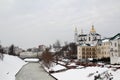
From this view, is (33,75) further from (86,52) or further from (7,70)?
(86,52)

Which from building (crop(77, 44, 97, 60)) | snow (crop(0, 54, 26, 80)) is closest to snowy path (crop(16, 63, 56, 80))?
snow (crop(0, 54, 26, 80))

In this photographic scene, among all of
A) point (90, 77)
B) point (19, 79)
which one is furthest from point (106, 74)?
point (19, 79)

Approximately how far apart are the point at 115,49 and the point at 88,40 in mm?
38063

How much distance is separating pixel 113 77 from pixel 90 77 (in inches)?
219

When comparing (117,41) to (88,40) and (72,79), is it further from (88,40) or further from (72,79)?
(88,40)

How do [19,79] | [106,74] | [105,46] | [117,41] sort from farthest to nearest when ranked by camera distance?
[105,46] < [117,41] < [19,79] < [106,74]

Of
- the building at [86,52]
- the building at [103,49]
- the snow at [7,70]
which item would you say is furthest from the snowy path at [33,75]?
the building at [86,52]

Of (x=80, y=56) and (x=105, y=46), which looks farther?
(x=80, y=56)

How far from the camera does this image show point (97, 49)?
293 ft

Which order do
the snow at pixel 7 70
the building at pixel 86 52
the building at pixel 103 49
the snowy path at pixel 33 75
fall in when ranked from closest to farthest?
the snow at pixel 7 70
the snowy path at pixel 33 75
the building at pixel 103 49
the building at pixel 86 52

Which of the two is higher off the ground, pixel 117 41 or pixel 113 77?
pixel 117 41

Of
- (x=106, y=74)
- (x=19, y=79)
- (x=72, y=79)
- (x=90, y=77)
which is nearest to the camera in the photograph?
(x=106, y=74)

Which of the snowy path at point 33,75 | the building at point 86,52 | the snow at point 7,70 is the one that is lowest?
the snowy path at point 33,75

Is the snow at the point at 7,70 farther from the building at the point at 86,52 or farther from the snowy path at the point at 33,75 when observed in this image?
the building at the point at 86,52
